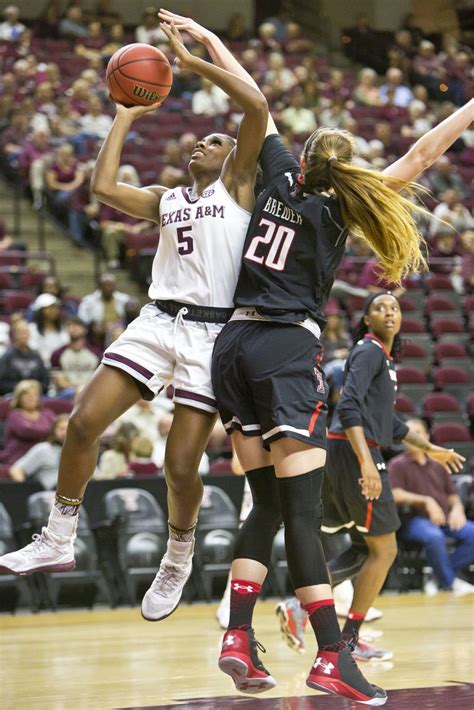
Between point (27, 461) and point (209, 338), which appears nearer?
point (209, 338)

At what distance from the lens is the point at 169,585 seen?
17.0 ft

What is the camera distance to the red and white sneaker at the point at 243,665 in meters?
4.43

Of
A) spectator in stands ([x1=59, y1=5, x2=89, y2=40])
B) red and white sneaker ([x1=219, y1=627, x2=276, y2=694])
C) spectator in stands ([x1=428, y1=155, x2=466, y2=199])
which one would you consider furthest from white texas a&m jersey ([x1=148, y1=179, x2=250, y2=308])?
spectator in stands ([x1=59, y1=5, x2=89, y2=40])

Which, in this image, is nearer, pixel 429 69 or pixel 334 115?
pixel 334 115

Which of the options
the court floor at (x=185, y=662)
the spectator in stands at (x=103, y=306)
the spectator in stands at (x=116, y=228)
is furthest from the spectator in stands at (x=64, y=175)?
the court floor at (x=185, y=662)

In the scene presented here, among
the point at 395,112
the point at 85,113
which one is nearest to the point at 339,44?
the point at 395,112

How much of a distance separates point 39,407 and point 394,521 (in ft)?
Answer: 14.0

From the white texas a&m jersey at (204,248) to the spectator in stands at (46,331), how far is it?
21.9ft

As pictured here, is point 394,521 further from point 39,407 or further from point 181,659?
point 39,407

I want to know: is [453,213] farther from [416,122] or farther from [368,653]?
[368,653]

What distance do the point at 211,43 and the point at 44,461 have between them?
5231 millimetres

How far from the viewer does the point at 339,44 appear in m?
21.5

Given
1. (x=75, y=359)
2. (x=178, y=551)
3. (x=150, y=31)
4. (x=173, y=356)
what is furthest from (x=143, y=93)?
(x=150, y=31)

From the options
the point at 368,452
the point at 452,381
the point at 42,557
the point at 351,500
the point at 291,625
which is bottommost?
the point at 452,381
